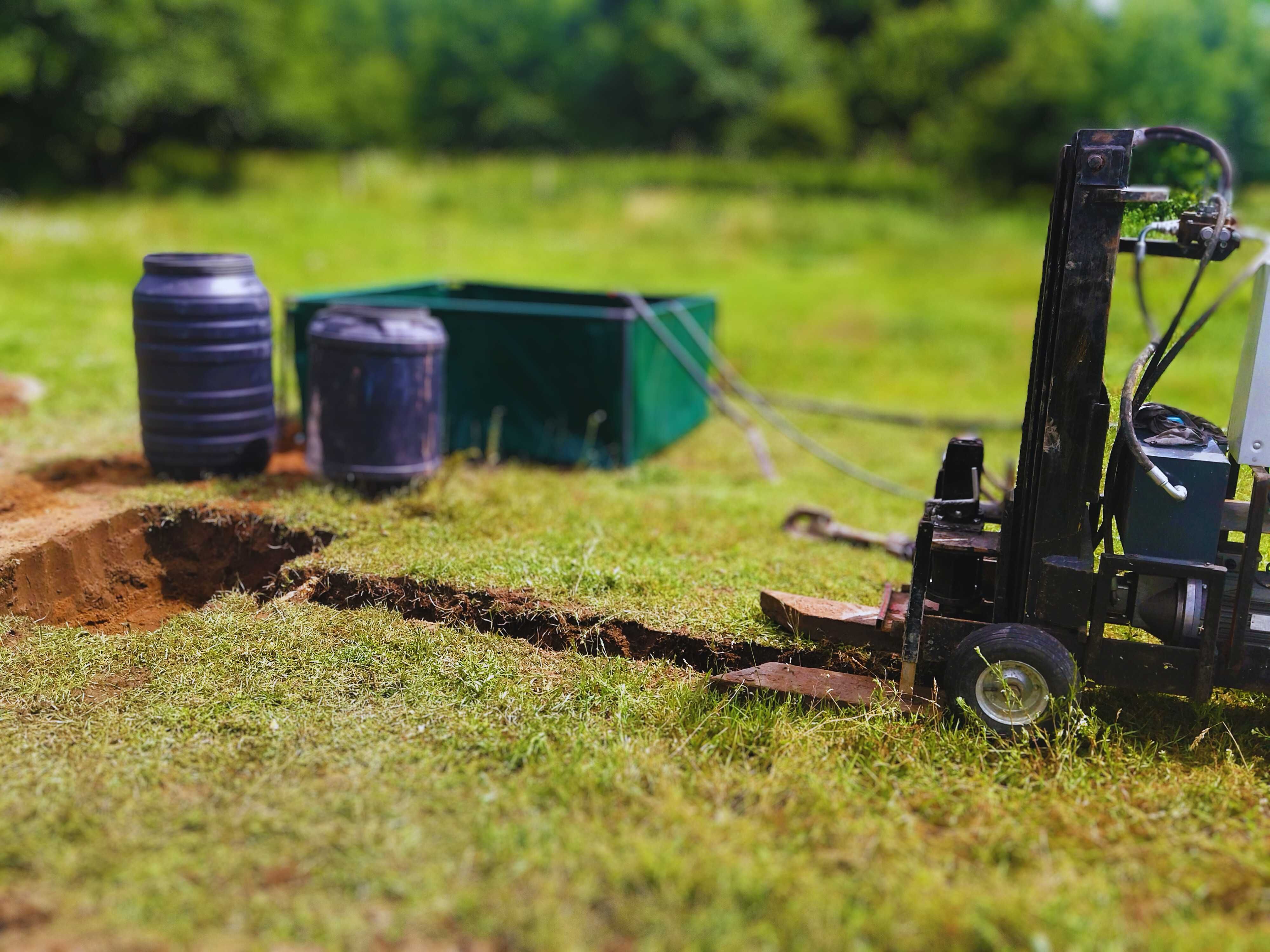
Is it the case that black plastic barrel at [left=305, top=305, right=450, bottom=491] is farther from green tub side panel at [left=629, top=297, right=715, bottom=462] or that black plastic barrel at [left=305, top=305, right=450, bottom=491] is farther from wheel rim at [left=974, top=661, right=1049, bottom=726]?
wheel rim at [left=974, top=661, right=1049, bottom=726]

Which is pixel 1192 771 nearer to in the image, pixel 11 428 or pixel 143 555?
pixel 143 555

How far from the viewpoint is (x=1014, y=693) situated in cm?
361

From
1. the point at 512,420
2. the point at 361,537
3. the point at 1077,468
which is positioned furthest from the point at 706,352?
the point at 1077,468

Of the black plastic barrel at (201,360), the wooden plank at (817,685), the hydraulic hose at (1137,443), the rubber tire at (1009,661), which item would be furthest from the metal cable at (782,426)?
the hydraulic hose at (1137,443)

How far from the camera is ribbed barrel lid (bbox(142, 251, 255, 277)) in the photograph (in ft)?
19.1

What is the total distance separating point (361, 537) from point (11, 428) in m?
3.61

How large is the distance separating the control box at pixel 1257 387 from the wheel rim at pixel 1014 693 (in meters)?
0.99

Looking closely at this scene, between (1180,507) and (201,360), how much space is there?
194 inches

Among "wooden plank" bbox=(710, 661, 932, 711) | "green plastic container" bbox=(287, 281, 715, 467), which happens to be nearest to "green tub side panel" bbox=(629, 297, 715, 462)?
"green plastic container" bbox=(287, 281, 715, 467)

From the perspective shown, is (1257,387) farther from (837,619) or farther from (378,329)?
(378,329)

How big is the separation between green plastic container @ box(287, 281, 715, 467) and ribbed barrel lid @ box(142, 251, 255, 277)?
1.42 metres

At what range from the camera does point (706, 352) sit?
8.78 meters

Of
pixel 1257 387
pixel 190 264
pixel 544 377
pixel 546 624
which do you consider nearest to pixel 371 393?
pixel 190 264

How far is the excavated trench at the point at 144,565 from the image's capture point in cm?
478
